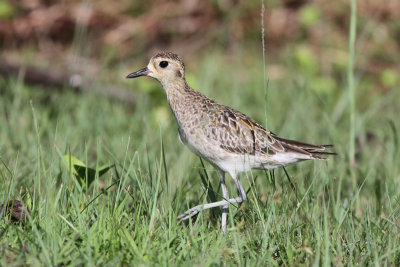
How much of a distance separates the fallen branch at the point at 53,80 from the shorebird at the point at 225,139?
2.61 metres

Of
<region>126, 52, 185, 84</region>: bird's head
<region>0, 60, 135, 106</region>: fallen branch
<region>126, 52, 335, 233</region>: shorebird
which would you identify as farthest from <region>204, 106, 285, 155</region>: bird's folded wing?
<region>0, 60, 135, 106</region>: fallen branch

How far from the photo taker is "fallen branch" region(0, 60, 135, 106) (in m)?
7.80

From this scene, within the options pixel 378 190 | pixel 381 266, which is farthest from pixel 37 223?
pixel 378 190

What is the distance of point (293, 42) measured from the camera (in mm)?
10586

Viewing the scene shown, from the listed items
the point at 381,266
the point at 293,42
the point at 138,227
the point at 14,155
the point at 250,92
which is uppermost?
the point at 293,42

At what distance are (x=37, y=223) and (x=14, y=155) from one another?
69.7 inches

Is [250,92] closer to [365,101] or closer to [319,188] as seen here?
[365,101]

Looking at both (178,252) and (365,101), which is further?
(365,101)

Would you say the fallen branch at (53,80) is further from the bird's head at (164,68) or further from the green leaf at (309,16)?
the green leaf at (309,16)

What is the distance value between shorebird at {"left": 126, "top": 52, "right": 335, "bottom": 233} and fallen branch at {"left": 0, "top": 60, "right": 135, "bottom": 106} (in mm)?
2614

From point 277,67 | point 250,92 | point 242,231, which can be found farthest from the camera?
point 277,67

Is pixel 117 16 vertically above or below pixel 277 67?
above

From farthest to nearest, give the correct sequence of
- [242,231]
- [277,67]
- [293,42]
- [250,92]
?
1. [293,42]
2. [277,67]
3. [250,92]
4. [242,231]

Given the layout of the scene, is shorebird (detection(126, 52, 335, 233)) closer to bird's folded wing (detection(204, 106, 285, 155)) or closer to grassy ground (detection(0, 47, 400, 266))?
bird's folded wing (detection(204, 106, 285, 155))
